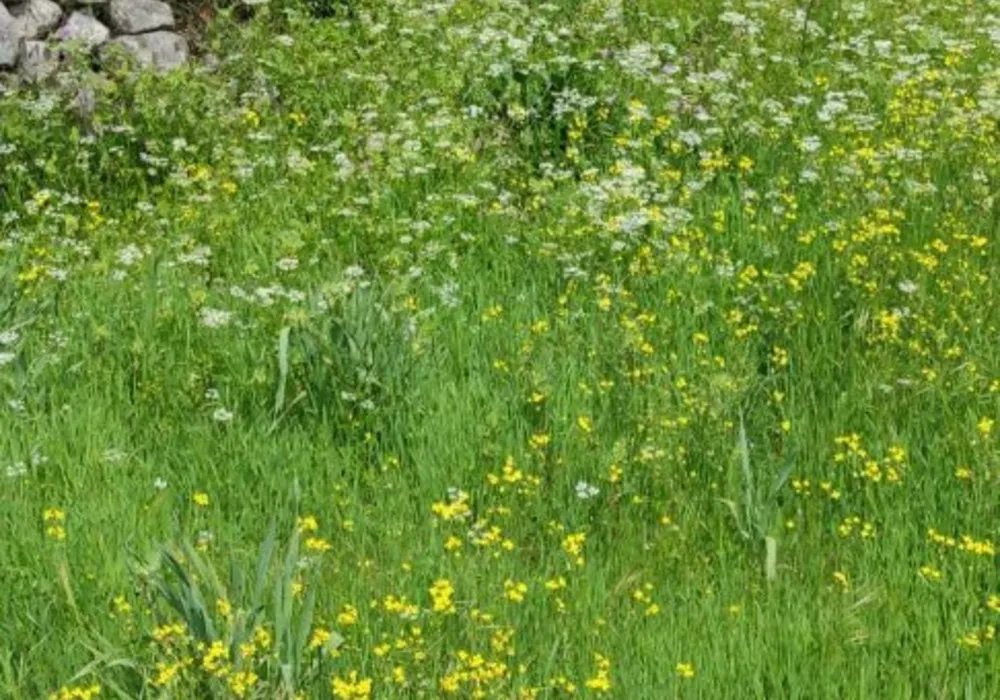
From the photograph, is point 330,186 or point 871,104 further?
point 871,104

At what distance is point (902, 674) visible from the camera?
4242 millimetres

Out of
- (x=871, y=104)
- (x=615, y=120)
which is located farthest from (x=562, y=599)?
(x=871, y=104)

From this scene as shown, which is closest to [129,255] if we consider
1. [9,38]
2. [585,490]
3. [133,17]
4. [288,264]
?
[288,264]

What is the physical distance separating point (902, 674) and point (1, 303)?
354cm

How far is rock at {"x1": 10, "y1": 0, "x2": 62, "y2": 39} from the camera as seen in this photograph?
909 centimetres

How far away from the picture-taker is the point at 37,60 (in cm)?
889

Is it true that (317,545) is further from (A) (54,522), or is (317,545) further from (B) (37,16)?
(B) (37,16)

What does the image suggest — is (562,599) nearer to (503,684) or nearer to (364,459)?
(503,684)

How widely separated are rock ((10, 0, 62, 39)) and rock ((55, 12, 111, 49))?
0.07 meters

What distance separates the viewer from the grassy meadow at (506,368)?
4328 mm

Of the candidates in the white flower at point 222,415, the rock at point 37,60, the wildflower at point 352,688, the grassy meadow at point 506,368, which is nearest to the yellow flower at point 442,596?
the grassy meadow at point 506,368

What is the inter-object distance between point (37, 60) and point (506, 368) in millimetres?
4291

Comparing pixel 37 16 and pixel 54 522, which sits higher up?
pixel 37 16

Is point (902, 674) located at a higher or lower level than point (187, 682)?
lower
